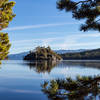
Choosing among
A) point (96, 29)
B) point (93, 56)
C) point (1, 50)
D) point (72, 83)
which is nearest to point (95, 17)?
point (96, 29)

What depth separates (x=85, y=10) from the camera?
8578 mm

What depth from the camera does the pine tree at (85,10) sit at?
859cm

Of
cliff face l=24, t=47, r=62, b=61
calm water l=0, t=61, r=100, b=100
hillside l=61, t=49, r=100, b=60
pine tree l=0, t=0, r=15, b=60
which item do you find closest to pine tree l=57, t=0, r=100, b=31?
calm water l=0, t=61, r=100, b=100

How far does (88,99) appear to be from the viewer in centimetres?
581

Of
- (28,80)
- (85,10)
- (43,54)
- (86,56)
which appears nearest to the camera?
(85,10)

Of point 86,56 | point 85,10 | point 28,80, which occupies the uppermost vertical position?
point 85,10

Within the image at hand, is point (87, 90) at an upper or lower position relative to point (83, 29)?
lower

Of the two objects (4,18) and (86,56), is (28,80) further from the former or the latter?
(86,56)

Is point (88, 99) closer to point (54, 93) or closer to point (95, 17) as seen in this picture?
point (54, 93)

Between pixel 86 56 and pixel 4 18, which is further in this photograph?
pixel 86 56

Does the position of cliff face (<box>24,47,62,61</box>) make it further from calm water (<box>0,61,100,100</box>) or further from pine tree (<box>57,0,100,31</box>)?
pine tree (<box>57,0,100,31</box>)

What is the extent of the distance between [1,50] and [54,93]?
368 inches

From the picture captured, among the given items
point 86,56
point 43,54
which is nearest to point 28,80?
point 43,54

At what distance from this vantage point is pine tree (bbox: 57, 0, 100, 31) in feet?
28.2
